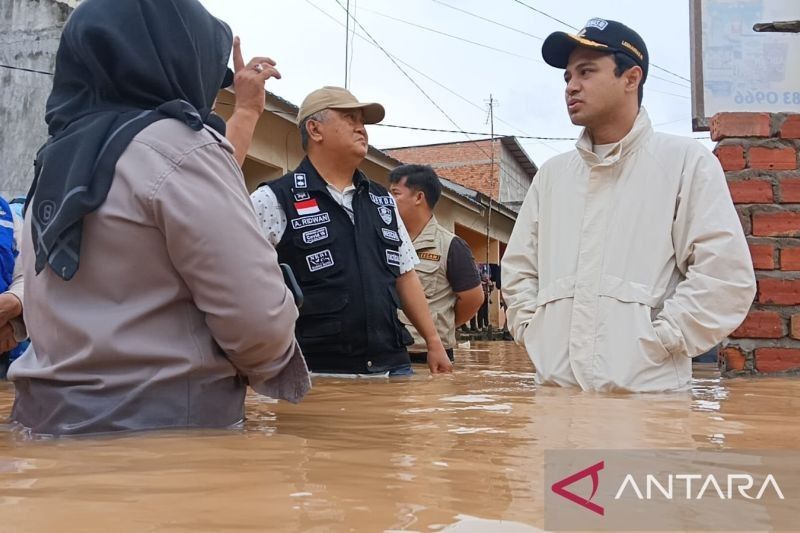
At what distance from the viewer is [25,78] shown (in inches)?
395

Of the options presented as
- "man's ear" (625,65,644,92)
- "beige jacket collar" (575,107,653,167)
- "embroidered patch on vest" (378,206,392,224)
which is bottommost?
"embroidered patch on vest" (378,206,392,224)

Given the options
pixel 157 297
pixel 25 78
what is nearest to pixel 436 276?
pixel 157 297

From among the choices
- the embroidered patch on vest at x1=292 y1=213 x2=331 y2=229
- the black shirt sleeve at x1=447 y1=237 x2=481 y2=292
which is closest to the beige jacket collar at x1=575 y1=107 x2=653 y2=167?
the embroidered patch on vest at x1=292 y1=213 x2=331 y2=229

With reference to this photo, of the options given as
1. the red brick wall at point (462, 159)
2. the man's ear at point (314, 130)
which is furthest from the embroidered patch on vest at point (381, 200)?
the red brick wall at point (462, 159)

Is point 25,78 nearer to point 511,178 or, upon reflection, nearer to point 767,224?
point 767,224

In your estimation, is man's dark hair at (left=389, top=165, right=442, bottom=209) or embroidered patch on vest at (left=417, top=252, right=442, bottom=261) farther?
man's dark hair at (left=389, top=165, right=442, bottom=209)

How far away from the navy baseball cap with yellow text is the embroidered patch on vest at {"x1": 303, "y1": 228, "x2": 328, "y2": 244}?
127 cm

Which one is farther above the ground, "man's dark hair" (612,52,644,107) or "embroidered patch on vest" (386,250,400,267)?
"man's dark hair" (612,52,644,107)

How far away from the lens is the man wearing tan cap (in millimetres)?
3977

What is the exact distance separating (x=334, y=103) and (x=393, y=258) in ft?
2.75

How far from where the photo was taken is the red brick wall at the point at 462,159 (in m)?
31.3

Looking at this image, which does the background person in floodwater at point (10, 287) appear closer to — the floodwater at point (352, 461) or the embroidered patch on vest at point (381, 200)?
the floodwater at point (352, 461)

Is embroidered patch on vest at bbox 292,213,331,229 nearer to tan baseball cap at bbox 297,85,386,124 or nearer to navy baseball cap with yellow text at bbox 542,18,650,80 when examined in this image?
tan baseball cap at bbox 297,85,386,124

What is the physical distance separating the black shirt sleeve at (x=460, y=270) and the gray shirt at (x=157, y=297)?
3.81 meters
